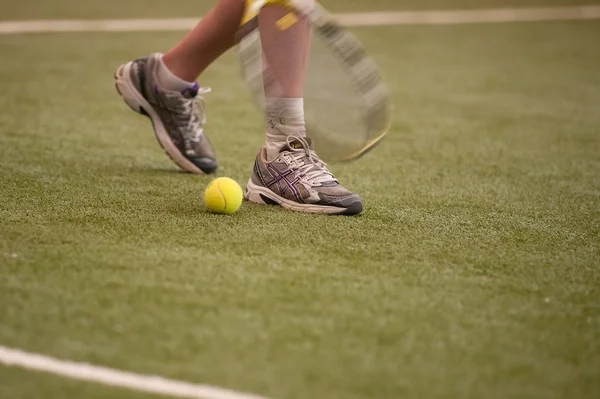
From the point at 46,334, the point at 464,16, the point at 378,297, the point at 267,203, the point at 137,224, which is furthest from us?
the point at 464,16

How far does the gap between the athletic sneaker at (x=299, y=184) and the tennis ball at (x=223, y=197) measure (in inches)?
5.0

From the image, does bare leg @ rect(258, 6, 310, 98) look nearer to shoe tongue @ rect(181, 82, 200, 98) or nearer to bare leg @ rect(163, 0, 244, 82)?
bare leg @ rect(163, 0, 244, 82)

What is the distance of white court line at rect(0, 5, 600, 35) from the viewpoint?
17.2 ft

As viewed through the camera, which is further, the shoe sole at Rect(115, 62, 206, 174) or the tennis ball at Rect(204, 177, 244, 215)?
the shoe sole at Rect(115, 62, 206, 174)

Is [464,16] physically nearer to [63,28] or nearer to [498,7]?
[498,7]

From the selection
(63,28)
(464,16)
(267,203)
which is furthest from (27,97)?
(464,16)

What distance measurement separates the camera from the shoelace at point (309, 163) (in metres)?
2.21

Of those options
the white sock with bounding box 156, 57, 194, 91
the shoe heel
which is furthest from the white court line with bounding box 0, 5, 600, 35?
the white sock with bounding box 156, 57, 194, 91

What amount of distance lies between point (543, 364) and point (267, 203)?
101 cm

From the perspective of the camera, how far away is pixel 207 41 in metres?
2.44

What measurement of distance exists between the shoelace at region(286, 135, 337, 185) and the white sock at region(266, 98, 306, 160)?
0.07 feet

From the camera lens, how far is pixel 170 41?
496cm

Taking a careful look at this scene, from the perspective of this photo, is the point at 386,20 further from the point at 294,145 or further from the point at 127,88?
the point at 294,145

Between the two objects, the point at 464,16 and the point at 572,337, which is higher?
the point at 572,337
